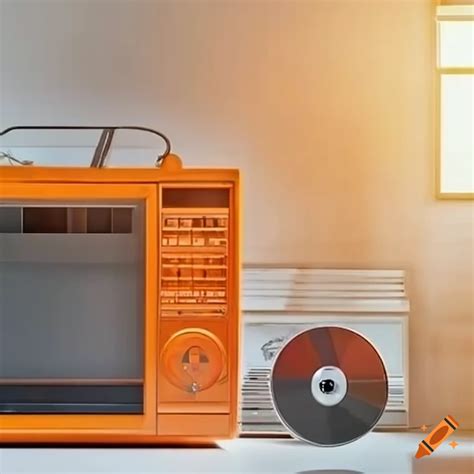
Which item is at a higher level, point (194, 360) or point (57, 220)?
point (57, 220)

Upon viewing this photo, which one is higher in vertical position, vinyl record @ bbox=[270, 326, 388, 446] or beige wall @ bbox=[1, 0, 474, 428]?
beige wall @ bbox=[1, 0, 474, 428]

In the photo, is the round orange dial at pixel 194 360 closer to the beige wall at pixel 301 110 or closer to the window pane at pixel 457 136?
the beige wall at pixel 301 110

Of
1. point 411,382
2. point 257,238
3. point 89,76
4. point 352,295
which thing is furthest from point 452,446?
point 89,76

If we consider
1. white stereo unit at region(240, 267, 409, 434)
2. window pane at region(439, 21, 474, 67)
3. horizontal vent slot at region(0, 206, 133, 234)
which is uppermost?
window pane at region(439, 21, 474, 67)

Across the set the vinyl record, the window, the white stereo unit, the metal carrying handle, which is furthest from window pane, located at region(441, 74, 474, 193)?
the metal carrying handle

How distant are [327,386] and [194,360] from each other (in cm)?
19

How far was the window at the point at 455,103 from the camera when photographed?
965 mm

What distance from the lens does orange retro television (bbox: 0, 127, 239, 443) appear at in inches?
35.8

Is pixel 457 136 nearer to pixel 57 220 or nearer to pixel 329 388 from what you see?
pixel 329 388

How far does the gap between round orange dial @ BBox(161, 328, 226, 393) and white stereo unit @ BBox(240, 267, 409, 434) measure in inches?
2.4

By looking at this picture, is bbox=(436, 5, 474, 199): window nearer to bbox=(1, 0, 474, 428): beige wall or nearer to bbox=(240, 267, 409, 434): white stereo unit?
bbox=(1, 0, 474, 428): beige wall

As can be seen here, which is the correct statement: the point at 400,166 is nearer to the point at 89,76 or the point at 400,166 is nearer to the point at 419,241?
the point at 419,241

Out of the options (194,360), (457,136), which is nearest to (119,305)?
(194,360)

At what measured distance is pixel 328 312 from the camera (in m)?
0.96
